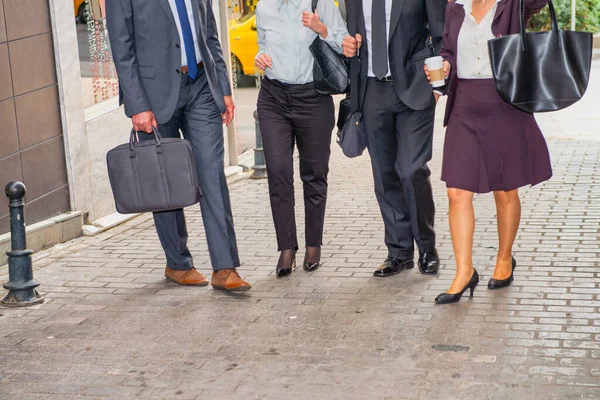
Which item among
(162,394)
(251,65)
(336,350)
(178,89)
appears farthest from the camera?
(251,65)

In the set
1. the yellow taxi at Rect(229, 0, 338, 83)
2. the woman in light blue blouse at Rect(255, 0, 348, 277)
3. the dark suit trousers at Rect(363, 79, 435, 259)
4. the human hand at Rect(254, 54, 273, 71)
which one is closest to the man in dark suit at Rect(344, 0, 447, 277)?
the dark suit trousers at Rect(363, 79, 435, 259)

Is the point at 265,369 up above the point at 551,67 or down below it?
below

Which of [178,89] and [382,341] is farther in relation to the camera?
[178,89]

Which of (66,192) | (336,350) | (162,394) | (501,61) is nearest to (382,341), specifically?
(336,350)

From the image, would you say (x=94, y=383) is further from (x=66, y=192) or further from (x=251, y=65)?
(x=251, y=65)

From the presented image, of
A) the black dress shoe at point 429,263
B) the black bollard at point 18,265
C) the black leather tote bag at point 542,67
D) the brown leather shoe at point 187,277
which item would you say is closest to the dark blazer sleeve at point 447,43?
the black leather tote bag at point 542,67

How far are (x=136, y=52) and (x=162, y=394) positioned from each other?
7.85ft

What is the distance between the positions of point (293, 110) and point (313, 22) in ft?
1.91

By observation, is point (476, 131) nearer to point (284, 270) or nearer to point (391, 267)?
point (391, 267)

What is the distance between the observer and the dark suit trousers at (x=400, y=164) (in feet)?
21.5

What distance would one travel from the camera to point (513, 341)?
5.28 m

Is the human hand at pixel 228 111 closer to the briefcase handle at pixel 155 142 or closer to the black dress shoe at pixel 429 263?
the briefcase handle at pixel 155 142

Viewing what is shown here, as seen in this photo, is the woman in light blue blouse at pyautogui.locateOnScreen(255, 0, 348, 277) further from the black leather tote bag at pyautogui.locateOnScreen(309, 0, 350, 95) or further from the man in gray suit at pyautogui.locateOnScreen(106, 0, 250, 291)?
the man in gray suit at pyautogui.locateOnScreen(106, 0, 250, 291)

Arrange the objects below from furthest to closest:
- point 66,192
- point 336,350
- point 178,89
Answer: point 66,192 < point 178,89 < point 336,350
